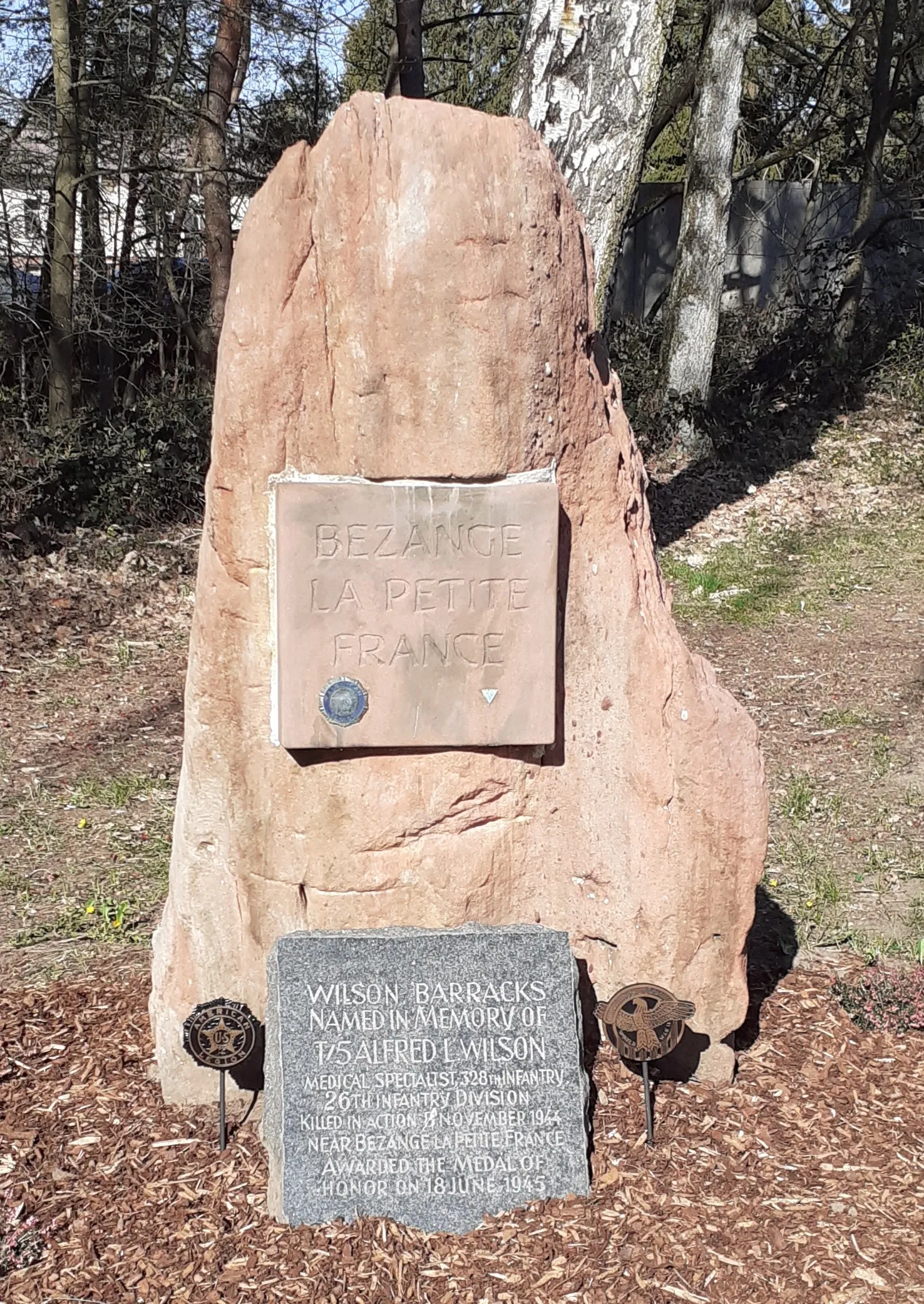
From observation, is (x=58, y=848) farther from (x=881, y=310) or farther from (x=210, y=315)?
(x=881, y=310)

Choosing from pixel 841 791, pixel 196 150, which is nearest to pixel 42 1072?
pixel 841 791

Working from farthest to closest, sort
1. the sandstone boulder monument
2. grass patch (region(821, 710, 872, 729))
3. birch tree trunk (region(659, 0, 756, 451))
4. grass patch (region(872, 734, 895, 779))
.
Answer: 1. birch tree trunk (region(659, 0, 756, 451))
2. grass patch (region(821, 710, 872, 729))
3. grass patch (region(872, 734, 895, 779))
4. the sandstone boulder monument

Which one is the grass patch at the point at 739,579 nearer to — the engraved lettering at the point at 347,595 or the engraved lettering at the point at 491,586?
the engraved lettering at the point at 491,586

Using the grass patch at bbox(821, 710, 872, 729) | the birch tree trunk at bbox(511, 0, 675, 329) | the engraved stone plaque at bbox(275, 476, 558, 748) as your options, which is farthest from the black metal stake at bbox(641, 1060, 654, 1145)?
the birch tree trunk at bbox(511, 0, 675, 329)

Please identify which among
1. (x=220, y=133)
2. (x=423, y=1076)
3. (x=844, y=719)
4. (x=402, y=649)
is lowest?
(x=423, y=1076)

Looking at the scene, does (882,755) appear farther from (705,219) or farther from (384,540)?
(705,219)

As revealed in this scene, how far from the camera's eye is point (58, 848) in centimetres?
583

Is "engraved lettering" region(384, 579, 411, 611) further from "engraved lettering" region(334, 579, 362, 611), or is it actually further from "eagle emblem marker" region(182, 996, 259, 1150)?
"eagle emblem marker" region(182, 996, 259, 1150)

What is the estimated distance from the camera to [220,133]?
10469 mm

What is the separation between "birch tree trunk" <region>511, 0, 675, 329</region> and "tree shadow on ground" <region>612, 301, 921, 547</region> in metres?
4.11

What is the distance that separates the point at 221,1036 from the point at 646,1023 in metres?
1.23

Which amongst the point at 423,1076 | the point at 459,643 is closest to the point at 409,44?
the point at 459,643

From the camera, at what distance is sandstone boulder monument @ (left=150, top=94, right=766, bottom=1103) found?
3357 mm

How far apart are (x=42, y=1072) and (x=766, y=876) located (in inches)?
122
